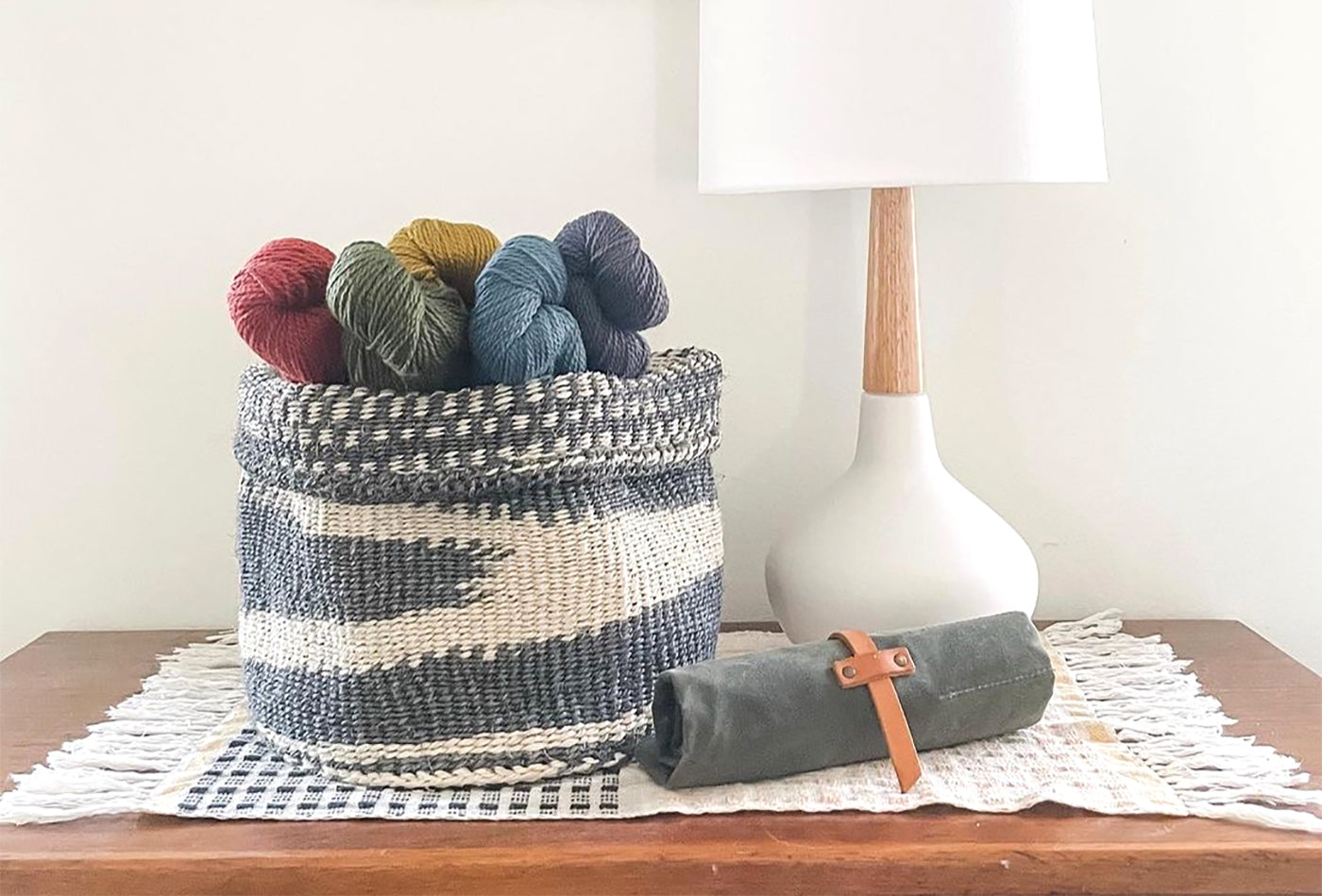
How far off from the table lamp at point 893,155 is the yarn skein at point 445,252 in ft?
0.61

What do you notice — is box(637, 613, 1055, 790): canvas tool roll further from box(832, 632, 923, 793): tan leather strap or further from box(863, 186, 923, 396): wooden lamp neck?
box(863, 186, 923, 396): wooden lamp neck

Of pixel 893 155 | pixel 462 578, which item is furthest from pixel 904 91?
pixel 462 578

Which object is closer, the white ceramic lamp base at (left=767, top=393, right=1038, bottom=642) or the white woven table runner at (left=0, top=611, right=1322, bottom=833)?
the white woven table runner at (left=0, top=611, right=1322, bottom=833)

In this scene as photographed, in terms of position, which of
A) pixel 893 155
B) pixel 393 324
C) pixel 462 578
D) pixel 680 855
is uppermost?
pixel 893 155

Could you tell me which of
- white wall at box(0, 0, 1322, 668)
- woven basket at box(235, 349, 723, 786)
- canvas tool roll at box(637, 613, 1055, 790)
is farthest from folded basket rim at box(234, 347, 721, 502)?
white wall at box(0, 0, 1322, 668)

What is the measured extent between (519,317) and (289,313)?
140mm

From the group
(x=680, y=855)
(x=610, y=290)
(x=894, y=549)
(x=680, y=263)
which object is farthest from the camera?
(x=680, y=263)

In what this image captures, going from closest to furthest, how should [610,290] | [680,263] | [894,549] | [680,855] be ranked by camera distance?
[680,855] → [610,290] → [894,549] → [680,263]

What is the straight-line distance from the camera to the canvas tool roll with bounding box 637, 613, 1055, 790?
0.76 meters

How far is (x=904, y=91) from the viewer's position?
0.83m

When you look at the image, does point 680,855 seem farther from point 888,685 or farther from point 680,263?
point 680,263

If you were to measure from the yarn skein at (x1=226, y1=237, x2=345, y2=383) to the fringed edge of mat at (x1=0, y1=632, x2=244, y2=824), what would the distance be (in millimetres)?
257

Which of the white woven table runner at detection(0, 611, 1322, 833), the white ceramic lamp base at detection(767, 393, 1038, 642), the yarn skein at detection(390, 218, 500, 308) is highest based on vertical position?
the yarn skein at detection(390, 218, 500, 308)

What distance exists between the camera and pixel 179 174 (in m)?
1.11
